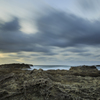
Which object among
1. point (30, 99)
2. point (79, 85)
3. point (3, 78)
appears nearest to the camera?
point (30, 99)

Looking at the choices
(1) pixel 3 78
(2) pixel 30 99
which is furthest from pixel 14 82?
(2) pixel 30 99

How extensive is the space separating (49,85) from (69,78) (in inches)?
82.7

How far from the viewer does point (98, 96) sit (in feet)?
18.2

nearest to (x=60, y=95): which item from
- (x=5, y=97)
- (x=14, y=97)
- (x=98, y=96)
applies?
(x=98, y=96)

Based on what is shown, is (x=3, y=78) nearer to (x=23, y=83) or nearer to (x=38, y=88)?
(x=23, y=83)

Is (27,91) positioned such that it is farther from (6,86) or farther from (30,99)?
(6,86)

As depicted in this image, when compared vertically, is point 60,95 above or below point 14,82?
below

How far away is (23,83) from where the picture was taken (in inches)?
242

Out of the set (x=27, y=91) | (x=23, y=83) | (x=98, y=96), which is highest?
(x=23, y=83)

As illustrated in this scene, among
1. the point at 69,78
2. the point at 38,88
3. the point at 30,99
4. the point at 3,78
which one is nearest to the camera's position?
the point at 30,99

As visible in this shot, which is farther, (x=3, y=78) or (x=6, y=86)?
(x=3, y=78)

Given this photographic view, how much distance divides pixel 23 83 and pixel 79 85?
11.8 ft

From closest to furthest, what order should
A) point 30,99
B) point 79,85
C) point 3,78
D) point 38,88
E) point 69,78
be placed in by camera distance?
point 30,99 < point 38,88 < point 79,85 < point 3,78 < point 69,78

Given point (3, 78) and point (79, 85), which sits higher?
point (3, 78)
